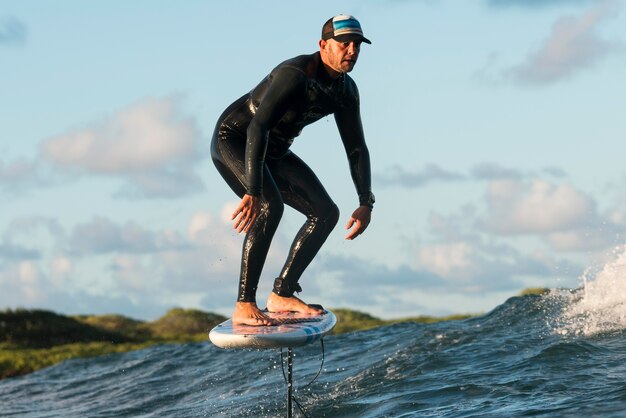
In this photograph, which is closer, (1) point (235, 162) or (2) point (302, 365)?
(1) point (235, 162)

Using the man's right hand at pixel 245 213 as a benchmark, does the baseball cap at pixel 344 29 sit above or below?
above

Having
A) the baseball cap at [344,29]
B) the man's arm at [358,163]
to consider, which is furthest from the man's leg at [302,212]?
the baseball cap at [344,29]

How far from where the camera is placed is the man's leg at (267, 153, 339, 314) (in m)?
9.23

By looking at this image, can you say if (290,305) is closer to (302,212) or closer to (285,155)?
(302,212)

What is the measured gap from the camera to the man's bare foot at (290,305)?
370 inches

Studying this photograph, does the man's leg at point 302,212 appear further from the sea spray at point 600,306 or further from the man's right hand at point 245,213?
the sea spray at point 600,306

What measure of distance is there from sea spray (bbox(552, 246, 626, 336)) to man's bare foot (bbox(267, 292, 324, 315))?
17.5ft

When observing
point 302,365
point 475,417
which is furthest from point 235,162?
point 302,365

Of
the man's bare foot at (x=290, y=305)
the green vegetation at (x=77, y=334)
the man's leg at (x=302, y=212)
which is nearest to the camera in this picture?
the man's leg at (x=302, y=212)

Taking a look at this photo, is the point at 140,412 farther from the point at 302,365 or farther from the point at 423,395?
the point at 423,395

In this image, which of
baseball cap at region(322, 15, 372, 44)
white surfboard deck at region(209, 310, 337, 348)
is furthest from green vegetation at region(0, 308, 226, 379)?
baseball cap at region(322, 15, 372, 44)

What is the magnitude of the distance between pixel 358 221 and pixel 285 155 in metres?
0.98

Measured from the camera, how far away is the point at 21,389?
19453 mm

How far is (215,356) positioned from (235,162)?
9.68 meters
